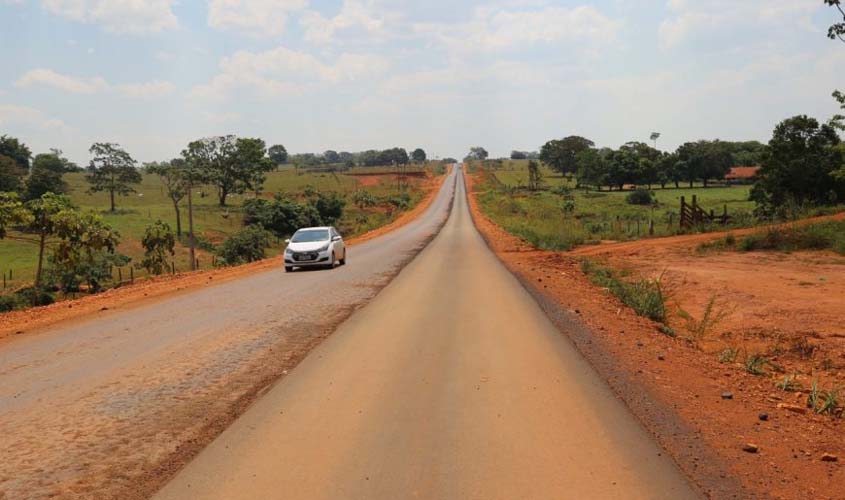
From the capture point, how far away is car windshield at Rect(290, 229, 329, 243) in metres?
22.7

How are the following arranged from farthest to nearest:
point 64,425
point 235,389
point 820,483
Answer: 1. point 235,389
2. point 64,425
3. point 820,483

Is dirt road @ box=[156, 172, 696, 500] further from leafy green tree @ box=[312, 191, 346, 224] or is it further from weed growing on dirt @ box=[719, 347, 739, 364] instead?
leafy green tree @ box=[312, 191, 346, 224]

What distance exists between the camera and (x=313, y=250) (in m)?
21.8

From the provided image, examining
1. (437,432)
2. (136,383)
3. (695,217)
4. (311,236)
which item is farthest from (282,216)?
(437,432)

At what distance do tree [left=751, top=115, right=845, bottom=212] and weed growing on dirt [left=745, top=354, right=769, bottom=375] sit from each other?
35.6 meters

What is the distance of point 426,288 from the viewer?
16.0 metres

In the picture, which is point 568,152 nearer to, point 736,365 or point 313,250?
point 313,250

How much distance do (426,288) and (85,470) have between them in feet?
37.9

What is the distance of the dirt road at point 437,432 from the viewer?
4391 millimetres

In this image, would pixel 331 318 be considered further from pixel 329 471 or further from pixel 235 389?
pixel 329 471

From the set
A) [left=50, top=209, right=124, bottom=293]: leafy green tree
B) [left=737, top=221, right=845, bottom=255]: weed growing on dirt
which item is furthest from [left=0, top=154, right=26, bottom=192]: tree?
[left=737, top=221, right=845, bottom=255]: weed growing on dirt

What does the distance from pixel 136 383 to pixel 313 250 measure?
14.6 m

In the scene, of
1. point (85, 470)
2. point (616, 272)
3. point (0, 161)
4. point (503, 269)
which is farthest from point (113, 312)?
point (0, 161)

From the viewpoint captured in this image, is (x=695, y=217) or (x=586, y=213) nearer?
(x=695, y=217)
